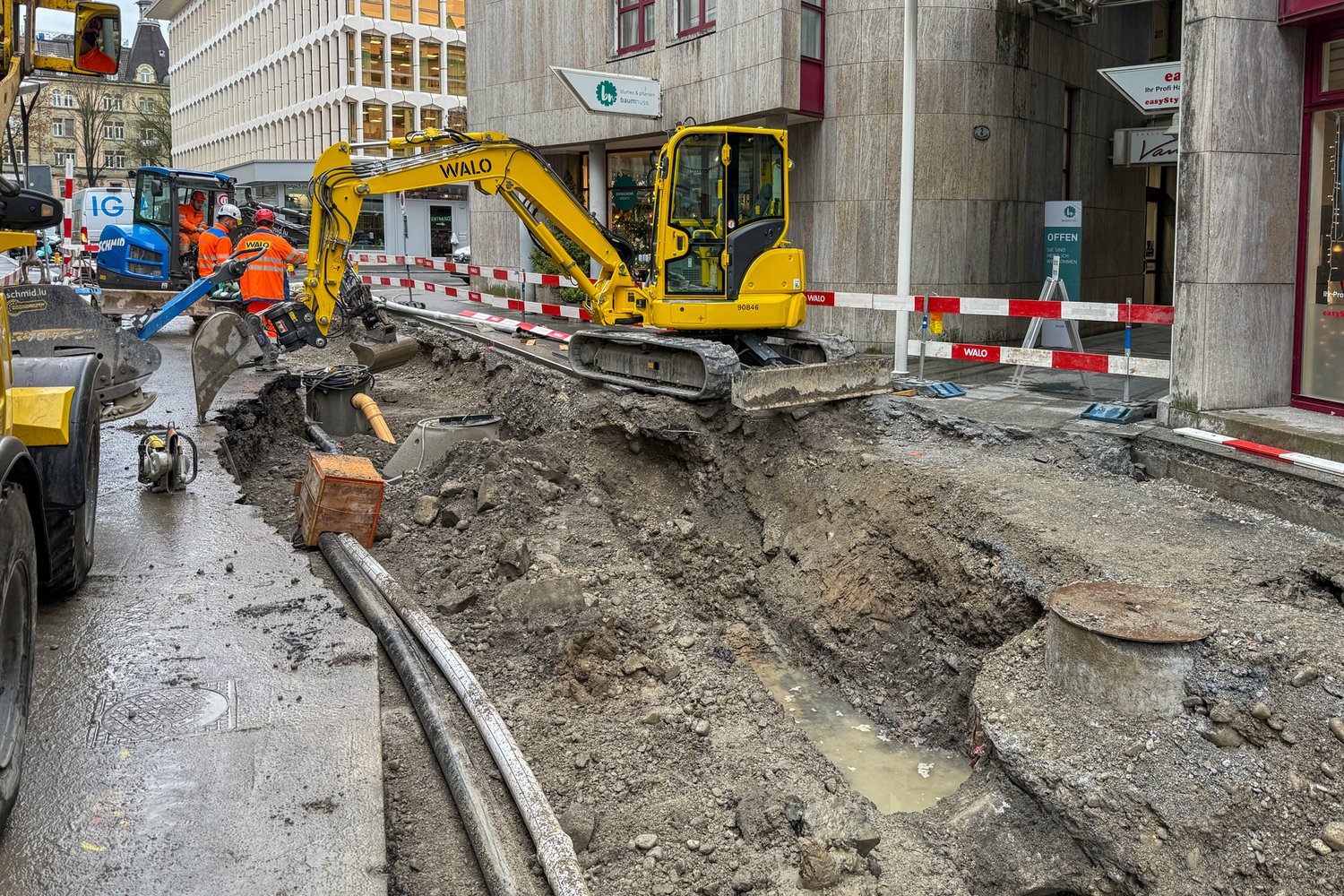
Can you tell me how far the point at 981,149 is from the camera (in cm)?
1532

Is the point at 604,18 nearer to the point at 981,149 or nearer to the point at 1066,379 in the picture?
the point at 981,149

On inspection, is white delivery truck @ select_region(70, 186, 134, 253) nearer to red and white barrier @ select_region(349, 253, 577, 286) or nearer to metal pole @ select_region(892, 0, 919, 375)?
red and white barrier @ select_region(349, 253, 577, 286)

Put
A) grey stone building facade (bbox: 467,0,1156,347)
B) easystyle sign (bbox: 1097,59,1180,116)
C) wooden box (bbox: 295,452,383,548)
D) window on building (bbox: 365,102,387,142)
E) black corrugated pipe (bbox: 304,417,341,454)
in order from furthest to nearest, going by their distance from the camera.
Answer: window on building (bbox: 365,102,387,142)
grey stone building facade (bbox: 467,0,1156,347)
easystyle sign (bbox: 1097,59,1180,116)
black corrugated pipe (bbox: 304,417,341,454)
wooden box (bbox: 295,452,383,548)

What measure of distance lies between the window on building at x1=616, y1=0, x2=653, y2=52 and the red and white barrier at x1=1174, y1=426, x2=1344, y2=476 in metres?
11.8

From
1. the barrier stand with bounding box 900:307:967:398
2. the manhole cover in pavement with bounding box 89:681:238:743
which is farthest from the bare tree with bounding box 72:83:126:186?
the manhole cover in pavement with bounding box 89:681:238:743

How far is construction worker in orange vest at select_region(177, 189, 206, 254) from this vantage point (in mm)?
20750

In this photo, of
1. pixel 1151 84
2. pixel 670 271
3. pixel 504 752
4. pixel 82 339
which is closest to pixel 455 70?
pixel 1151 84

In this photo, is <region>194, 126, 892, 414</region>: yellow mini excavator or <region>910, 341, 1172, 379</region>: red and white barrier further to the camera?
<region>194, 126, 892, 414</region>: yellow mini excavator

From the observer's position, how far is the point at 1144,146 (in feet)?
55.3

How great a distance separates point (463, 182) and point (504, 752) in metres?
8.34

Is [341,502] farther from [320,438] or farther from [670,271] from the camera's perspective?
[670,271]

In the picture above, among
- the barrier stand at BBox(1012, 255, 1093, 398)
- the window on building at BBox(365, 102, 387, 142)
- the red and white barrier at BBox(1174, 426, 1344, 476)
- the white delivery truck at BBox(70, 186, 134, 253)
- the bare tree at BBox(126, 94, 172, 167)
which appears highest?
the bare tree at BBox(126, 94, 172, 167)

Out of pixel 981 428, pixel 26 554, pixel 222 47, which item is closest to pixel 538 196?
pixel 981 428

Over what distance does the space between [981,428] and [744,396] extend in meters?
2.03
